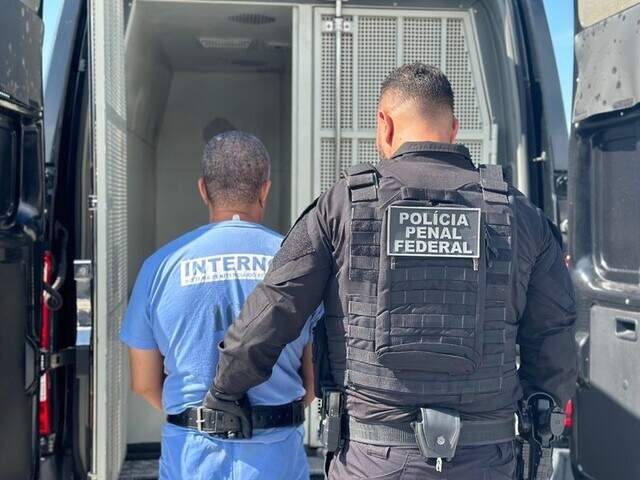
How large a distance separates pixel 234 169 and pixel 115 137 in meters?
0.74

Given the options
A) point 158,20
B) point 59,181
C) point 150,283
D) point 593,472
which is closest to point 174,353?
point 150,283

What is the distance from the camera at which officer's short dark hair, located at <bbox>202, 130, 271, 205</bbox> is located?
1.83 m

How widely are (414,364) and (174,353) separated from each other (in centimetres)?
59

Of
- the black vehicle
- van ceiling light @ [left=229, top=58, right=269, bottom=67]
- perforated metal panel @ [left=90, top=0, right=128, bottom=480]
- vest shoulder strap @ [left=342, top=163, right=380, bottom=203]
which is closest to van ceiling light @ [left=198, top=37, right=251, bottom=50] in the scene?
the black vehicle

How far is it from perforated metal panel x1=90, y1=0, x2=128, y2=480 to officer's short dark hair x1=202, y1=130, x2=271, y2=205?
412 mm

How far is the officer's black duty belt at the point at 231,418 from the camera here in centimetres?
171

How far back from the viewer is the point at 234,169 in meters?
1.82

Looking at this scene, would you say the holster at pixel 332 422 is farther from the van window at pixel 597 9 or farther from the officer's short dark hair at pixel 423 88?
the van window at pixel 597 9

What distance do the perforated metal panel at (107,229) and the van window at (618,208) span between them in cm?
153

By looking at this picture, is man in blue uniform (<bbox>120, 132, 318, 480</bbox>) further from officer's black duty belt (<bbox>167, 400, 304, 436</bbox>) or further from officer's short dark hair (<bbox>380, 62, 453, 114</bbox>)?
officer's short dark hair (<bbox>380, 62, 453, 114</bbox>)

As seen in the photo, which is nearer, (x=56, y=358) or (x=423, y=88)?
(x=423, y=88)

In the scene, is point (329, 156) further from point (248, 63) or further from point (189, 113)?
point (189, 113)

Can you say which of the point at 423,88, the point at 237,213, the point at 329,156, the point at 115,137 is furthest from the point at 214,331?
the point at 329,156

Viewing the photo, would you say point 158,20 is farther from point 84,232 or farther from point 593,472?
point 593,472
